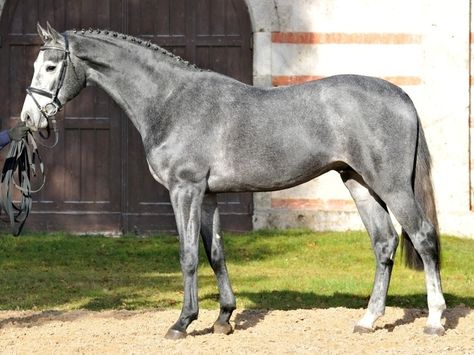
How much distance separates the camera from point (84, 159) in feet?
50.9

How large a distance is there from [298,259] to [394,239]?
4.39 m

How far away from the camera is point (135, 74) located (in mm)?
8742

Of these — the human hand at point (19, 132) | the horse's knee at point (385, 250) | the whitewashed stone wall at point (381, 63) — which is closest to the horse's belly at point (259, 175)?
the horse's knee at point (385, 250)

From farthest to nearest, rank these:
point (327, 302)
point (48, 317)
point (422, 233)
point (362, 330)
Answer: point (327, 302) → point (48, 317) → point (362, 330) → point (422, 233)

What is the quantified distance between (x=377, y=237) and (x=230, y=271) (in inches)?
153

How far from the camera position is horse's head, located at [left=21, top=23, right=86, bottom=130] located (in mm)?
8594

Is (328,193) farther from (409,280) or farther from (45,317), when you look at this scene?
(45,317)

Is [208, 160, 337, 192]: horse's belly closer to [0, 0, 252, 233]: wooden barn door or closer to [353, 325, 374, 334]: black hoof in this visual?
[353, 325, 374, 334]: black hoof

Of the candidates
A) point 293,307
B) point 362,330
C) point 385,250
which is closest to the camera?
point 362,330

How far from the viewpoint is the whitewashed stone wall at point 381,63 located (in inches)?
593

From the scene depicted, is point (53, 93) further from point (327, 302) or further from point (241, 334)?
point (327, 302)

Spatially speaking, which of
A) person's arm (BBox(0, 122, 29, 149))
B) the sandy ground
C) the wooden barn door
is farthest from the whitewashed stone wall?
person's arm (BBox(0, 122, 29, 149))

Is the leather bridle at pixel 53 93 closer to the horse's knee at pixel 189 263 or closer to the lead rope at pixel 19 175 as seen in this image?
the lead rope at pixel 19 175

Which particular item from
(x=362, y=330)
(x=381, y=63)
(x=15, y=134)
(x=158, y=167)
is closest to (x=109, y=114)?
(x=381, y=63)
